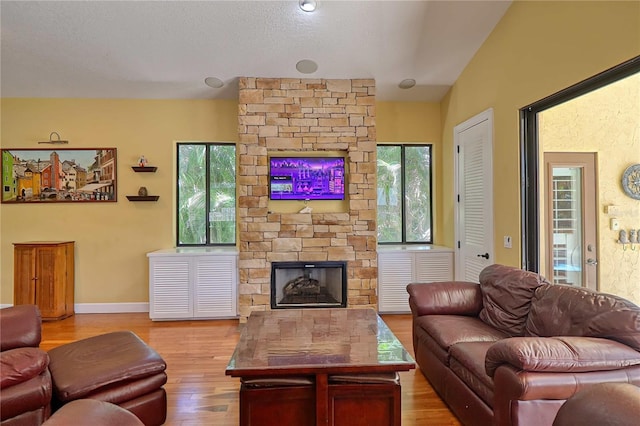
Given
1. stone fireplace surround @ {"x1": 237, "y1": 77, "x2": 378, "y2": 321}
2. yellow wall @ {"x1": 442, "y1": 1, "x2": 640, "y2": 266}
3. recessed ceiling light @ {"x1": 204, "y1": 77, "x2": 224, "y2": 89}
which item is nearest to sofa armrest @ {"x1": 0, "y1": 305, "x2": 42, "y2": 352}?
stone fireplace surround @ {"x1": 237, "y1": 77, "x2": 378, "y2": 321}

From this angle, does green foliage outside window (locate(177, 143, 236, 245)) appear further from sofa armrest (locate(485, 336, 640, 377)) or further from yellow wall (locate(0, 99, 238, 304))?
sofa armrest (locate(485, 336, 640, 377))

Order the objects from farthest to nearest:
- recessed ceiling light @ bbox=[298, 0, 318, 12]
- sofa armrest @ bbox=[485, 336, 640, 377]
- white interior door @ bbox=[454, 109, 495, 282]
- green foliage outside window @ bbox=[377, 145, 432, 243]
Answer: green foliage outside window @ bbox=[377, 145, 432, 243] < white interior door @ bbox=[454, 109, 495, 282] < recessed ceiling light @ bbox=[298, 0, 318, 12] < sofa armrest @ bbox=[485, 336, 640, 377]

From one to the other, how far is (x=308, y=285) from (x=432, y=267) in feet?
5.59

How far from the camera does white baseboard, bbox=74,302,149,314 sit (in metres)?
4.95

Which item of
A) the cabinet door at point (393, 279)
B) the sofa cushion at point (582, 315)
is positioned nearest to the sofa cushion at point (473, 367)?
the sofa cushion at point (582, 315)

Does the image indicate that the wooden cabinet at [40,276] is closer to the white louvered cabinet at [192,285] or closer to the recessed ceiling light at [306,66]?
the white louvered cabinet at [192,285]

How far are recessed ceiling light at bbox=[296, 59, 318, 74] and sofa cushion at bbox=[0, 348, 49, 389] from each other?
12.3 feet

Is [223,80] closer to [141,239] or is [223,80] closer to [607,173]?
[141,239]

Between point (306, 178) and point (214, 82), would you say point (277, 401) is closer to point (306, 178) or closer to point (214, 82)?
point (306, 178)

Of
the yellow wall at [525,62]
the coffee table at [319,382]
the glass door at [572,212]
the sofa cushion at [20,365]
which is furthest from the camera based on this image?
the glass door at [572,212]

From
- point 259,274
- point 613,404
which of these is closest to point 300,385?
point 613,404

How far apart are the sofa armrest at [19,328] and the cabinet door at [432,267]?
158 inches

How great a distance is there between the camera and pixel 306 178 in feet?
15.2

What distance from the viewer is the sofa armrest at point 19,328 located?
215 cm
